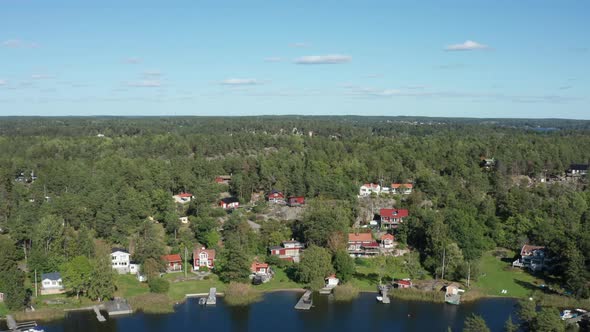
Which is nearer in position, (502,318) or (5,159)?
(502,318)

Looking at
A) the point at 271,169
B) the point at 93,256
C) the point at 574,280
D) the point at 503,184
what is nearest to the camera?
the point at 574,280

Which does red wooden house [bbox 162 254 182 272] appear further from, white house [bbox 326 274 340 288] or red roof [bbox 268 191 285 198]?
red roof [bbox 268 191 285 198]

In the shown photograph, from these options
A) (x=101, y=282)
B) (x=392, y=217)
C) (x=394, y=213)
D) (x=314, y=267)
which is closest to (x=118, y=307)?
(x=101, y=282)

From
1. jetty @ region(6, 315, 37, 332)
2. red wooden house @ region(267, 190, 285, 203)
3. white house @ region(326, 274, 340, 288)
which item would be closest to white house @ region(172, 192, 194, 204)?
red wooden house @ region(267, 190, 285, 203)

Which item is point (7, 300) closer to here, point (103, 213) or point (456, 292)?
point (103, 213)

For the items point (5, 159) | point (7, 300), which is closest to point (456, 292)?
point (7, 300)

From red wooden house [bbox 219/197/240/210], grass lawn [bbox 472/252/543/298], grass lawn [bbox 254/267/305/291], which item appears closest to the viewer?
grass lawn [bbox 472/252/543/298]
